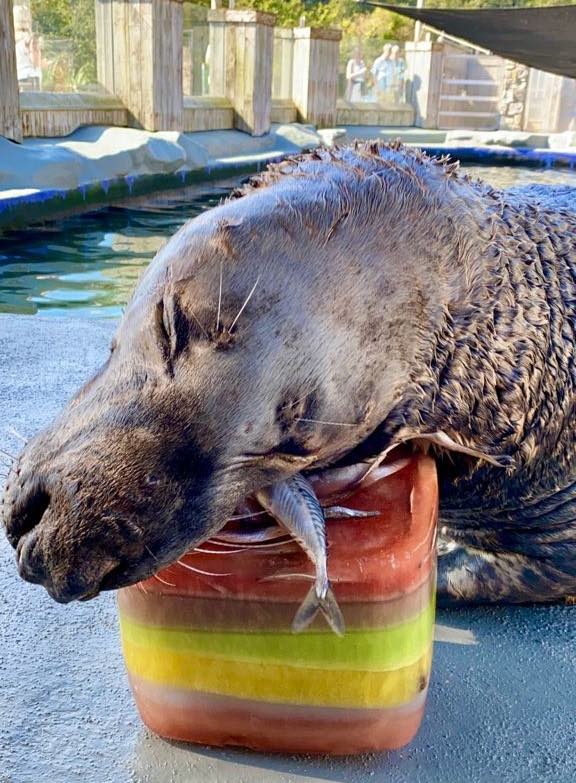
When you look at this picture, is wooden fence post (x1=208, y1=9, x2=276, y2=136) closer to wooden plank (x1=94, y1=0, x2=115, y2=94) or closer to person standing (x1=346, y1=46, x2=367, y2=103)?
wooden plank (x1=94, y1=0, x2=115, y2=94)

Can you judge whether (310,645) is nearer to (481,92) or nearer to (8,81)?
(8,81)

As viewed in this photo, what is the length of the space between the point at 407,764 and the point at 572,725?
42cm

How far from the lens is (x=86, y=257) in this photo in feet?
33.3

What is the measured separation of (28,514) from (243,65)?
1894 cm

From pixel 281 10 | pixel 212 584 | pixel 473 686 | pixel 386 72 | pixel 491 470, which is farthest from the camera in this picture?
pixel 281 10

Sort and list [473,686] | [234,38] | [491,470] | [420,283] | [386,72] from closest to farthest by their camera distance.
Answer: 1. [420,283]
2. [473,686]
3. [491,470]
4. [234,38]
5. [386,72]

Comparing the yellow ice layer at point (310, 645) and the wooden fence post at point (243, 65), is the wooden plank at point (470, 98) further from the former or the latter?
the yellow ice layer at point (310, 645)

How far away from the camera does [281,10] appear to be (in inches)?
1236

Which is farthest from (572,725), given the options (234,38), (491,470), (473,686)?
(234,38)

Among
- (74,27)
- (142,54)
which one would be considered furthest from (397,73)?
(74,27)

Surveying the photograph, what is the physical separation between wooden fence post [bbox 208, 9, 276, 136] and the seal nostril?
60.8 ft

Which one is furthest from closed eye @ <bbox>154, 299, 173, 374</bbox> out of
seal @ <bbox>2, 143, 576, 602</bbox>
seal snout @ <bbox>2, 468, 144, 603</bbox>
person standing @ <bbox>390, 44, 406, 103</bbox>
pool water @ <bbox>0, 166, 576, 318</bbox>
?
person standing @ <bbox>390, 44, 406, 103</bbox>

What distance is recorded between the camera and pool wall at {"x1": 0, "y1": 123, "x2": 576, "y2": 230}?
447 inches

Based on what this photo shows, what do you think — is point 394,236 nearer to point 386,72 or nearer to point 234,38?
point 234,38
